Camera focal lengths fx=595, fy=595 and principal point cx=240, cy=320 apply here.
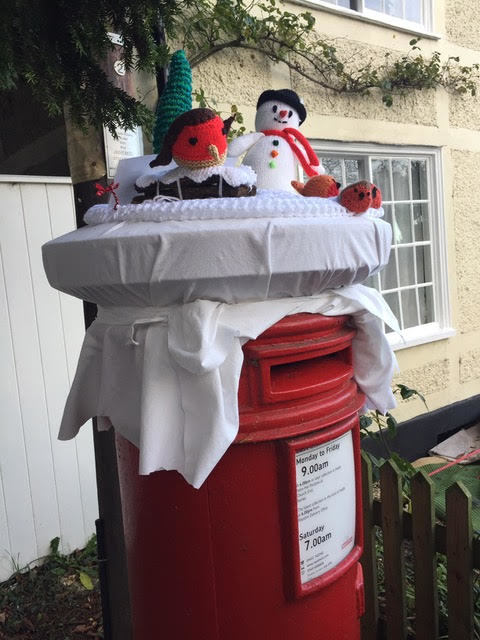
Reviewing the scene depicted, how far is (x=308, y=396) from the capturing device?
155cm

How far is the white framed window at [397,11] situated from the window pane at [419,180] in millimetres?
1185

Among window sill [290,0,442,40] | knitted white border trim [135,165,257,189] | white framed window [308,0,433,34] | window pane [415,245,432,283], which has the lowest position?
window pane [415,245,432,283]

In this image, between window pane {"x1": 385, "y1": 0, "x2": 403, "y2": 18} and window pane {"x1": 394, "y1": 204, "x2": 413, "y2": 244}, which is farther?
window pane {"x1": 394, "y1": 204, "x2": 413, "y2": 244}

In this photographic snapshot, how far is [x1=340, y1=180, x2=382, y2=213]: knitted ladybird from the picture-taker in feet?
4.96

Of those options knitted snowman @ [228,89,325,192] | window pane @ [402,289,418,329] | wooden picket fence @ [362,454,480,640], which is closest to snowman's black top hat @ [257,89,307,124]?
knitted snowman @ [228,89,325,192]

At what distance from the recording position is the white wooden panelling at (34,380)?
3.29 meters

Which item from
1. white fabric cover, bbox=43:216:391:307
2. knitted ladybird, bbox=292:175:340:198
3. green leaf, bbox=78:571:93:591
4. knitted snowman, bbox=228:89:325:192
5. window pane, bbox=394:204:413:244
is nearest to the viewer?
white fabric cover, bbox=43:216:391:307

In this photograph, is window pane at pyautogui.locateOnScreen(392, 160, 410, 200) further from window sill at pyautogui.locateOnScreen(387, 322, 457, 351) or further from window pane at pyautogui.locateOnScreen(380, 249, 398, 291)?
window sill at pyautogui.locateOnScreen(387, 322, 457, 351)

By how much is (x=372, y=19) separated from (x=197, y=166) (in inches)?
173

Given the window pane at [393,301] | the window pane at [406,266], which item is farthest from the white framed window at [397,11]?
the window pane at [393,301]

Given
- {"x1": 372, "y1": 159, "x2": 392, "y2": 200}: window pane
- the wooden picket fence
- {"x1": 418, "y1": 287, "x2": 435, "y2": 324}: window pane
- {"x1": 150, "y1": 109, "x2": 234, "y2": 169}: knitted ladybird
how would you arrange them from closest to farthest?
{"x1": 150, "y1": 109, "x2": 234, "y2": 169}: knitted ladybird < the wooden picket fence < {"x1": 372, "y1": 159, "x2": 392, "y2": 200}: window pane < {"x1": 418, "y1": 287, "x2": 435, "y2": 324}: window pane

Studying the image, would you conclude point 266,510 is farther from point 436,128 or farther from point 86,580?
point 436,128

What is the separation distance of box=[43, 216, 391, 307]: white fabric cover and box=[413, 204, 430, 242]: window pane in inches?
182

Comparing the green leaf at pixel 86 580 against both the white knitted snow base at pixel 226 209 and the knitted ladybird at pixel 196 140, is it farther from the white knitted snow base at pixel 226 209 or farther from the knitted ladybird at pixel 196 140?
the knitted ladybird at pixel 196 140
